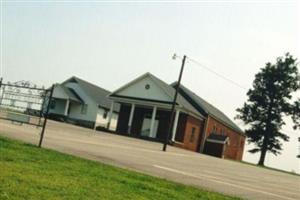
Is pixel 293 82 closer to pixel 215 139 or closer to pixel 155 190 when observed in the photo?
pixel 215 139

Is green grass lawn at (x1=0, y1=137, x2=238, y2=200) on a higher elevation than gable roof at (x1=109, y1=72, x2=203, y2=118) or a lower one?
lower

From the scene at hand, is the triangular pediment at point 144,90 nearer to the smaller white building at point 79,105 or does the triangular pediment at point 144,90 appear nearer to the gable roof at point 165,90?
the gable roof at point 165,90

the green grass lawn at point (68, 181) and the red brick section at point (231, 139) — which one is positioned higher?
the red brick section at point (231, 139)

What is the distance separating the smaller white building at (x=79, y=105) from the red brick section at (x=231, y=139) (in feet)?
43.4

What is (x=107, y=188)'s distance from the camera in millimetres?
8898

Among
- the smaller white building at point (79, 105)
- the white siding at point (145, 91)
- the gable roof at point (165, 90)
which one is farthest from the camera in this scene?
the smaller white building at point (79, 105)

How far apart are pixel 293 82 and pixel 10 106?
179ft

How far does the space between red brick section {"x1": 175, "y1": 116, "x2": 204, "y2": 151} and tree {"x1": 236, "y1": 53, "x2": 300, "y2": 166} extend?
48.0ft

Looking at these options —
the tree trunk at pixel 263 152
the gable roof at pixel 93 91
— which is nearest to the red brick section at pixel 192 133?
the tree trunk at pixel 263 152

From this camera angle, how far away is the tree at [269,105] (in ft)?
206

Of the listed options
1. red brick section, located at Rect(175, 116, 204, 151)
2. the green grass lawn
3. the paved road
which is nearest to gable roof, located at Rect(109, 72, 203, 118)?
red brick section, located at Rect(175, 116, 204, 151)

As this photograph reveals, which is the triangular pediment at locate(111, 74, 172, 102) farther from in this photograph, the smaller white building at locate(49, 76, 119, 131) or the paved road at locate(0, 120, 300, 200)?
the paved road at locate(0, 120, 300, 200)

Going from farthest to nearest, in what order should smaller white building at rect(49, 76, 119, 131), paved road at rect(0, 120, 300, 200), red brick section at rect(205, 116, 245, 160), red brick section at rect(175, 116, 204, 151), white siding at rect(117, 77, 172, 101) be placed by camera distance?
smaller white building at rect(49, 76, 119, 131), red brick section at rect(205, 116, 245, 160), red brick section at rect(175, 116, 204, 151), white siding at rect(117, 77, 172, 101), paved road at rect(0, 120, 300, 200)

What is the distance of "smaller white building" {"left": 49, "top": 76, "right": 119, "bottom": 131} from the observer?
5912 cm
